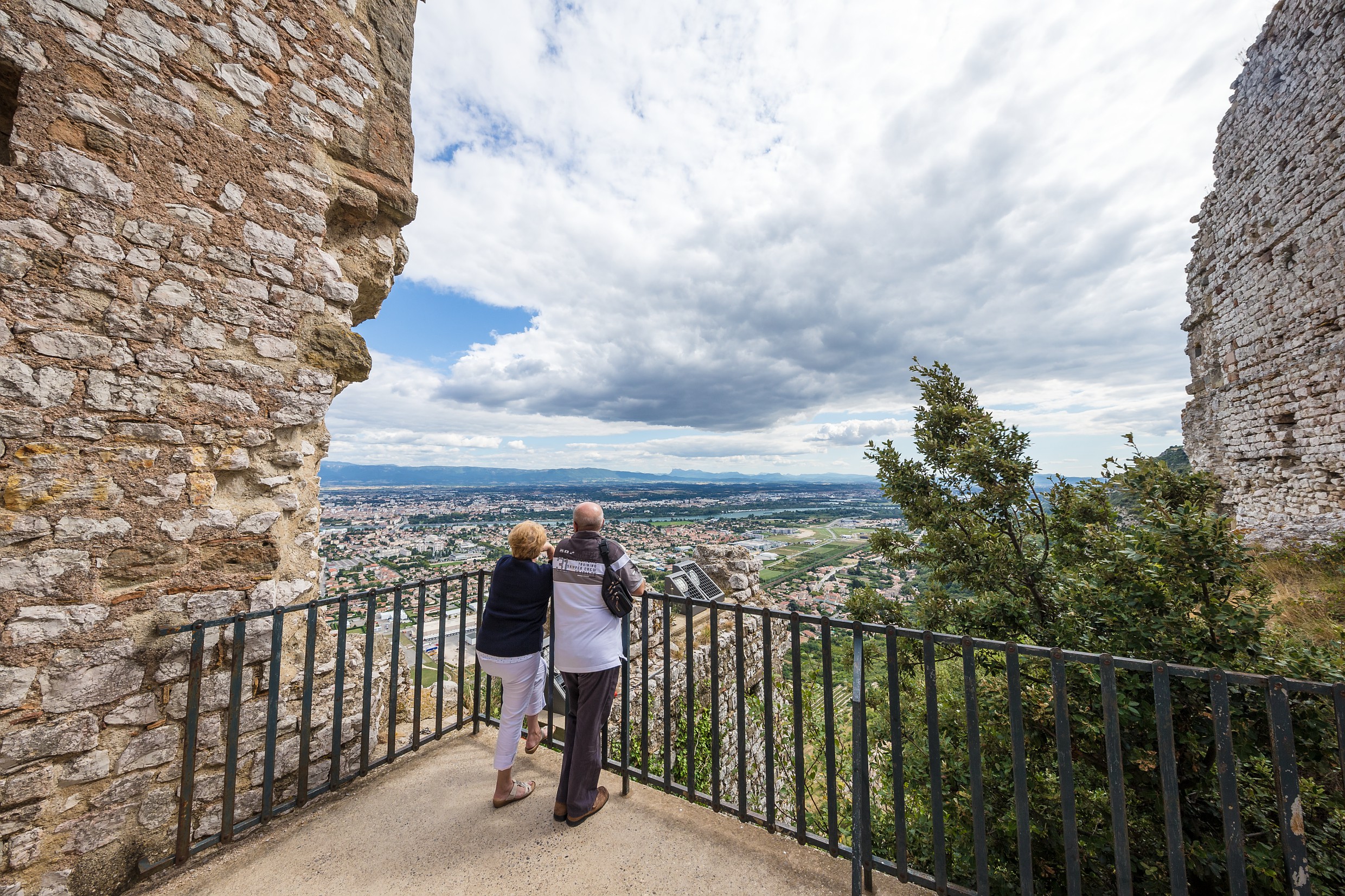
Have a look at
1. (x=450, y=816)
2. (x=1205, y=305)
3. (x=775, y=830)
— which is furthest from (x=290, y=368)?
(x=1205, y=305)

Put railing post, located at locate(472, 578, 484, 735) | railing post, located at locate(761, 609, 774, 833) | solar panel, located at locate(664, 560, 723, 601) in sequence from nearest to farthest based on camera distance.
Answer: railing post, located at locate(761, 609, 774, 833)
railing post, located at locate(472, 578, 484, 735)
solar panel, located at locate(664, 560, 723, 601)

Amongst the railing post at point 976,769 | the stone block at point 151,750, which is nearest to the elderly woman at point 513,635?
the stone block at point 151,750

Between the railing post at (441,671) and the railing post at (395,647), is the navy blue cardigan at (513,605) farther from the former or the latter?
the railing post at (395,647)

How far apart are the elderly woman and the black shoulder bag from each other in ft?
1.32

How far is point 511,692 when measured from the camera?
2.97 metres

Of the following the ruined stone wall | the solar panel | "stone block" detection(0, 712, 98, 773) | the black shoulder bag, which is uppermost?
the ruined stone wall

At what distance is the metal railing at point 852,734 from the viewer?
5.71ft

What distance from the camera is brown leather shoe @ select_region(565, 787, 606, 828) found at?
2703mm

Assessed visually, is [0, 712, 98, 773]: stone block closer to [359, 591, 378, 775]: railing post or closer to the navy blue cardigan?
[359, 591, 378, 775]: railing post

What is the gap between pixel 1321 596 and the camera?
203 inches

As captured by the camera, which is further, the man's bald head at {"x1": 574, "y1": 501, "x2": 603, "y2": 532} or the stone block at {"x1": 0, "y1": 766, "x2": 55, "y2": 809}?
the man's bald head at {"x1": 574, "y1": 501, "x2": 603, "y2": 532}

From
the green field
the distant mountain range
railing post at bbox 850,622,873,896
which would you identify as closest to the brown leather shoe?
railing post at bbox 850,622,873,896

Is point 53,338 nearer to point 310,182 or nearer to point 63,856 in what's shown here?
point 310,182

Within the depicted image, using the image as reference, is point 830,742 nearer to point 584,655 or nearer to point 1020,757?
point 1020,757
